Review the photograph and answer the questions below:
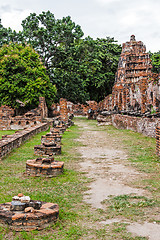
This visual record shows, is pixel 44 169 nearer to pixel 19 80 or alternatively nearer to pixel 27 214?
pixel 27 214

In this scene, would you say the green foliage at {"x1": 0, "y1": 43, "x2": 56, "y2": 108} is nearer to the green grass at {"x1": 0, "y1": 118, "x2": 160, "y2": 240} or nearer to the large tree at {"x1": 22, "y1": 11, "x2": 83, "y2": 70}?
the large tree at {"x1": 22, "y1": 11, "x2": 83, "y2": 70}

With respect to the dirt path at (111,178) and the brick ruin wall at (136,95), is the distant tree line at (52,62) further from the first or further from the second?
the dirt path at (111,178)

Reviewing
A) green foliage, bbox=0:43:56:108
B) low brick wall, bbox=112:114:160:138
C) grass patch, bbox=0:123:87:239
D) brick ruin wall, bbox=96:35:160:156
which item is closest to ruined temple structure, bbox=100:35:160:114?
brick ruin wall, bbox=96:35:160:156

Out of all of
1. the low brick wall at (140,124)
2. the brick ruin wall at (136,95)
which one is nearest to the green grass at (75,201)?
the brick ruin wall at (136,95)

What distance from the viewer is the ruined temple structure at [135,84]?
496 inches

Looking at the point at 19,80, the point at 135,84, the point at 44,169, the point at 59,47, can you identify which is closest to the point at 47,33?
the point at 59,47

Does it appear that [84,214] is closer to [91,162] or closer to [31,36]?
[91,162]

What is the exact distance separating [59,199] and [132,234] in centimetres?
142

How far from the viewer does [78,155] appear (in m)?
7.95

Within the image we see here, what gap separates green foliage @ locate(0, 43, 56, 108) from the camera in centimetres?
2108

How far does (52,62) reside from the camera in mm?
27656

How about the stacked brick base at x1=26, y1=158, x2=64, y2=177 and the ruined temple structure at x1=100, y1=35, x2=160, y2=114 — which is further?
the ruined temple structure at x1=100, y1=35, x2=160, y2=114

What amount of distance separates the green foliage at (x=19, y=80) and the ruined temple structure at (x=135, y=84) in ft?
19.2

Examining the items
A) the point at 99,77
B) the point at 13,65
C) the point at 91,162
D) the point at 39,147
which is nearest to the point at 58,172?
the point at 91,162
